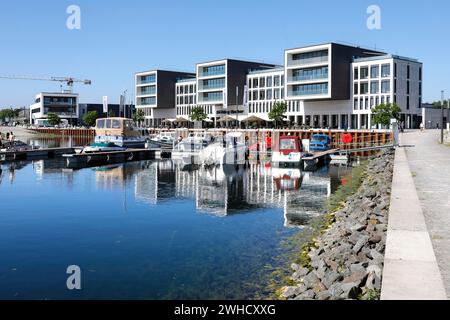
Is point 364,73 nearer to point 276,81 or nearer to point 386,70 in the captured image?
A: point 386,70

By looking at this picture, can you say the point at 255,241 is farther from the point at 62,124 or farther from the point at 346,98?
the point at 62,124

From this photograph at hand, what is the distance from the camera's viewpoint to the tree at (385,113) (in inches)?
3329

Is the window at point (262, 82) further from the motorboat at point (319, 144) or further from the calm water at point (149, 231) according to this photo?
the calm water at point (149, 231)

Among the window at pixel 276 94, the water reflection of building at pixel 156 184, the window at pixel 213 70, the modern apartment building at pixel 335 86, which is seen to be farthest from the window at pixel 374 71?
the water reflection of building at pixel 156 184

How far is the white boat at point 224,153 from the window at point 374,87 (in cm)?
5138

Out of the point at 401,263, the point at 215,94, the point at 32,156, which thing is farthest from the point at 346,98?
the point at 401,263

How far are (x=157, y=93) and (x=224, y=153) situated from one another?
315 feet

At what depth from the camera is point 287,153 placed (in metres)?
45.3

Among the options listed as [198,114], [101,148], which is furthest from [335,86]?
[101,148]

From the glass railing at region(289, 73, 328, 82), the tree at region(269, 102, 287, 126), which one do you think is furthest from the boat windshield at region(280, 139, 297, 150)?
the tree at region(269, 102, 287, 126)

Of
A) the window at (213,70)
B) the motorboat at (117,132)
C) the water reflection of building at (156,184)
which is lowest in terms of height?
the water reflection of building at (156,184)

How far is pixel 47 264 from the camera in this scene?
14.6 m

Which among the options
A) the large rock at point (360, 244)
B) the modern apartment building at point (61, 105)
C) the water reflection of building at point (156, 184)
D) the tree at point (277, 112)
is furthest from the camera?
the modern apartment building at point (61, 105)
